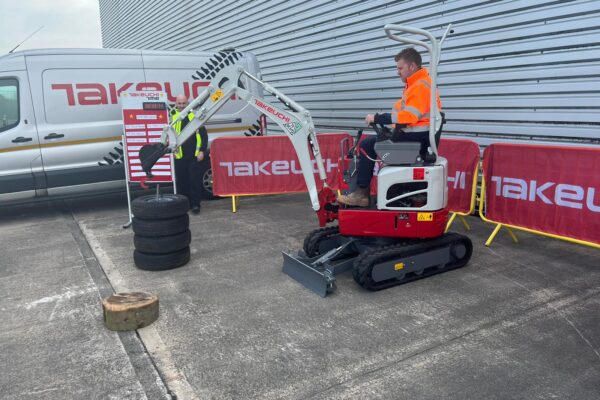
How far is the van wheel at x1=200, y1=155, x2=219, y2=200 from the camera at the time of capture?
8.92 metres

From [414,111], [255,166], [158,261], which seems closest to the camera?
[414,111]

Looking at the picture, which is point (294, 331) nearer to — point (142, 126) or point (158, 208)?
point (158, 208)

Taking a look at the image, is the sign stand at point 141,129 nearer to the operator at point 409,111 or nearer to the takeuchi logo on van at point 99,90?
the takeuchi logo on van at point 99,90

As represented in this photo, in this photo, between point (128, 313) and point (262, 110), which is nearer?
point (128, 313)

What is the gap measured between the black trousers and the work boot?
3823 mm

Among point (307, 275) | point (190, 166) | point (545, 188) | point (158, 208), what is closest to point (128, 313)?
point (158, 208)

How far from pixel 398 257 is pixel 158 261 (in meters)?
2.65

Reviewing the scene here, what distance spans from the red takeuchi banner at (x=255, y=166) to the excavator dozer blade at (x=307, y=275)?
3.52 metres

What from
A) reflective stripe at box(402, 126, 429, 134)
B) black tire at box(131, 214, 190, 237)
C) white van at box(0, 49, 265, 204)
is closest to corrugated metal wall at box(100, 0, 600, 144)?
reflective stripe at box(402, 126, 429, 134)

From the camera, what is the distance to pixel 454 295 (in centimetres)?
447

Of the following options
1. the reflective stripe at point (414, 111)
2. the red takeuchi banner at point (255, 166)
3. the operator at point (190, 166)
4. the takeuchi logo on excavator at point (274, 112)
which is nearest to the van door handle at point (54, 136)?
the operator at point (190, 166)

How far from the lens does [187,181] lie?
26.8 feet

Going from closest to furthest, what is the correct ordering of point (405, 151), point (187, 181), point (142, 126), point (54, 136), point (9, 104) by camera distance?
point (405, 151), point (142, 126), point (9, 104), point (54, 136), point (187, 181)

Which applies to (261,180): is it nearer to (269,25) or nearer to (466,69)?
(466,69)
